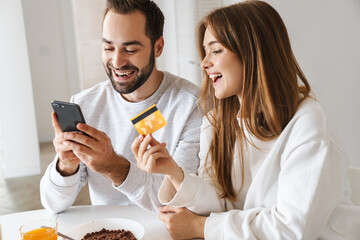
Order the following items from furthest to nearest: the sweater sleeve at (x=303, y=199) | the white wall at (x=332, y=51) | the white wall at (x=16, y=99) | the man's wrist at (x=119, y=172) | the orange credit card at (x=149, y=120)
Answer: the white wall at (x=16, y=99) < the white wall at (x=332, y=51) < the man's wrist at (x=119, y=172) < the orange credit card at (x=149, y=120) < the sweater sleeve at (x=303, y=199)

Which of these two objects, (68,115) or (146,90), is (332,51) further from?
(68,115)

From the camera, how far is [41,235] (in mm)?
1152

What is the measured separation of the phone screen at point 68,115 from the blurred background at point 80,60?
880 mm

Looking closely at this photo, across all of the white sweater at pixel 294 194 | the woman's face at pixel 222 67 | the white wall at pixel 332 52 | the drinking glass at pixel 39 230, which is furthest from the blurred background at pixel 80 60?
the drinking glass at pixel 39 230

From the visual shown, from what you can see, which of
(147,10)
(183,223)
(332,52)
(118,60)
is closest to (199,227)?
(183,223)

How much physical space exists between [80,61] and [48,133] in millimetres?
1140

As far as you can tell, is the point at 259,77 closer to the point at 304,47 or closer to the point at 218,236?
the point at 218,236

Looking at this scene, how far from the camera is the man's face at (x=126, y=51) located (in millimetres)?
1700

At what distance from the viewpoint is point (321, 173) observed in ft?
3.69

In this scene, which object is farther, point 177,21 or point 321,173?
point 177,21

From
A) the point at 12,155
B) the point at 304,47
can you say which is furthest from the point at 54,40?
the point at 304,47

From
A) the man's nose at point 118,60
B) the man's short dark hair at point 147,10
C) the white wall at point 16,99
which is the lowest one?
the white wall at point 16,99

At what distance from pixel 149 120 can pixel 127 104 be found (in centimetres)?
59

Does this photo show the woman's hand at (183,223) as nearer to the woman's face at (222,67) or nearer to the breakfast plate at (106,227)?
the breakfast plate at (106,227)
